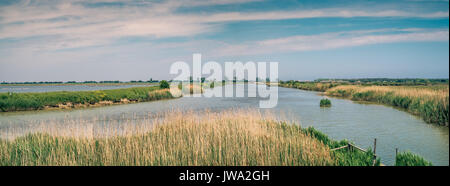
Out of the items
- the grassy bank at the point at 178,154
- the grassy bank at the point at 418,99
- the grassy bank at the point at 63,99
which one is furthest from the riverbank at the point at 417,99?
the grassy bank at the point at 63,99

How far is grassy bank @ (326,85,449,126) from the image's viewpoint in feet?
45.9

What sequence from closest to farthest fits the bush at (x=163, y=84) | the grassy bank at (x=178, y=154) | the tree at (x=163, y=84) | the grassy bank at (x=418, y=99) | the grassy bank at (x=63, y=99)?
the grassy bank at (x=178, y=154) < the grassy bank at (x=418, y=99) < the grassy bank at (x=63, y=99) < the bush at (x=163, y=84) < the tree at (x=163, y=84)

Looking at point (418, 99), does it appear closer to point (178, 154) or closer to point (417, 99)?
point (417, 99)

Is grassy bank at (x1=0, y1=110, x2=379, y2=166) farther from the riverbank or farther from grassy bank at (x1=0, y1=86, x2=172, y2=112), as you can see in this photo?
grassy bank at (x1=0, y1=86, x2=172, y2=112)

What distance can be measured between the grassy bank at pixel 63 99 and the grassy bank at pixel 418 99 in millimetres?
25030

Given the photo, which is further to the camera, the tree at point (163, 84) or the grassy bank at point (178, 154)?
the tree at point (163, 84)

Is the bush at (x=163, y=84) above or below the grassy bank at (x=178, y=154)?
above

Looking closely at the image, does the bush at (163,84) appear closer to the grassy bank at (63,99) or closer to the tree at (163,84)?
the tree at (163,84)

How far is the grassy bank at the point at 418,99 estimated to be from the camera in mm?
13984

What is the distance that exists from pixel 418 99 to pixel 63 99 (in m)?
29.1

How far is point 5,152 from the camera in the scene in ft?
23.1

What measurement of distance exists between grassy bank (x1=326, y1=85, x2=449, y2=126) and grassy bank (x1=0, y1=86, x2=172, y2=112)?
25030mm

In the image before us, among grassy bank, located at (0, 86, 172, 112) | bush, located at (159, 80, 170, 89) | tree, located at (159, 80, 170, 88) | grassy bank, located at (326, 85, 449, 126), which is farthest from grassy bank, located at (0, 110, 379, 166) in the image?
tree, located at (159, 80, 170, 88)
